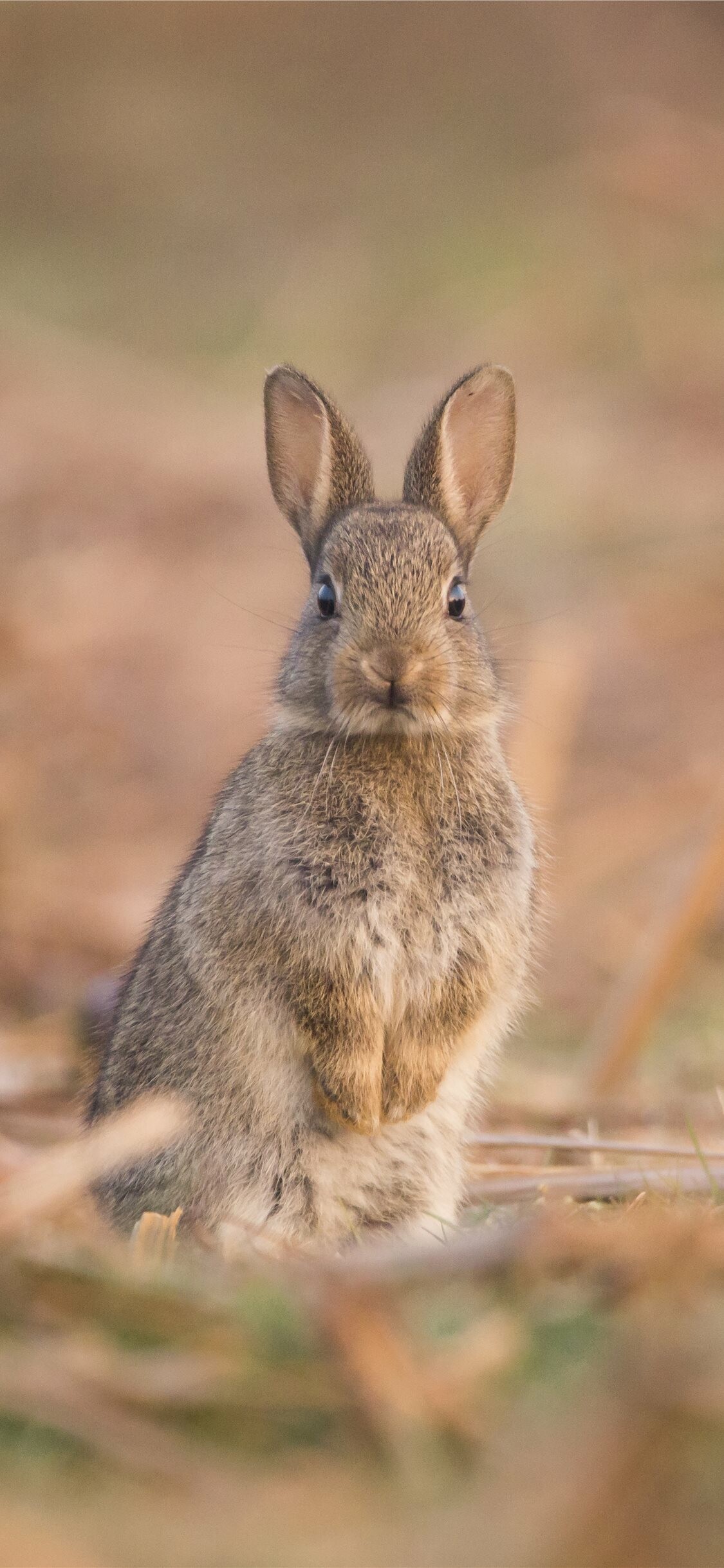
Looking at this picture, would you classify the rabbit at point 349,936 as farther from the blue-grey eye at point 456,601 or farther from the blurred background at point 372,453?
the blurred background at point 372,453

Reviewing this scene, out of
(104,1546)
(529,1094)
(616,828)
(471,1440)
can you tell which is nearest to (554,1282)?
(471,1440)

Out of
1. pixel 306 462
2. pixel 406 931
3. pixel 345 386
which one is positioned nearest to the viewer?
pixel 406 931

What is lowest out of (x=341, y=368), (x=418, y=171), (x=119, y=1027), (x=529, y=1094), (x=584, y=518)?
(x=529, y=1094)

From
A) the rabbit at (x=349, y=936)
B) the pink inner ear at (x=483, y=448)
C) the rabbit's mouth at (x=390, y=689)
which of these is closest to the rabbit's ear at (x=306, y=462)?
the rabbit at (x=349, y=936)

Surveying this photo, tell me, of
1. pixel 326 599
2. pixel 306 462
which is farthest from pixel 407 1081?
pixel 306 462

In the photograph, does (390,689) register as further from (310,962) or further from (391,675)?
(310,962)

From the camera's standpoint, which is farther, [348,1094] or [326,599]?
[326,599]

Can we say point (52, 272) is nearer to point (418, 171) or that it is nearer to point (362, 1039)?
point (418, 171)

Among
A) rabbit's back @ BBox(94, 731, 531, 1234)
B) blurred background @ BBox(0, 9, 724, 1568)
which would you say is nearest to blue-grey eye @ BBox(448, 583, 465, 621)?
rabbit's back @ BBox(94, 731, 531, 1234)
